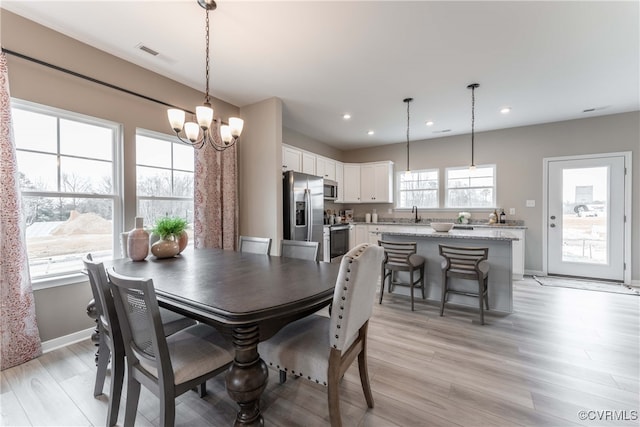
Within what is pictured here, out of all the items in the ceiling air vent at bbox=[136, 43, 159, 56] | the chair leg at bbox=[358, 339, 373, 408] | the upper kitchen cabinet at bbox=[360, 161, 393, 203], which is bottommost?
the chair leg at bbox=[358, 339, 373, 408]

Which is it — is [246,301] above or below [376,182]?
below

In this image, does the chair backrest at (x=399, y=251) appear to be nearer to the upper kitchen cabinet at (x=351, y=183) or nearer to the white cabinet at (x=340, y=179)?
the white cabinet at (x=340, y=179)

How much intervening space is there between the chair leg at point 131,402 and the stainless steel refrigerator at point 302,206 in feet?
8.51

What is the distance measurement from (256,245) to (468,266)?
7.46 ft

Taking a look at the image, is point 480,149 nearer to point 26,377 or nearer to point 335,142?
point 335,142

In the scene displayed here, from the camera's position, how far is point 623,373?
193cm

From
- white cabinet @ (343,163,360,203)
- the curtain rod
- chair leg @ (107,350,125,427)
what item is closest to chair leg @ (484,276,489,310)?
chair leg @ (107,350,125,427)

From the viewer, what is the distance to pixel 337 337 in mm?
1265

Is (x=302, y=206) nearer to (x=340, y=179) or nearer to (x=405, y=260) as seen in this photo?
(x=405, y=260)

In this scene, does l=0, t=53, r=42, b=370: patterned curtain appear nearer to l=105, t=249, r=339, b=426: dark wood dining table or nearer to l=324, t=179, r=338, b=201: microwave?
l=105, t=249, r=339, b=426: dark wood dining table

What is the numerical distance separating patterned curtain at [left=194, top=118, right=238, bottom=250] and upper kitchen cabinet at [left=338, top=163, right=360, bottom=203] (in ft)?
9.87

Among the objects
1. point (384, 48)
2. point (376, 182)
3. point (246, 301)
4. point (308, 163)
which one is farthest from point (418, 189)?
point (246, 301)

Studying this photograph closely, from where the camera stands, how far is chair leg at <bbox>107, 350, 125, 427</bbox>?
4.76ft

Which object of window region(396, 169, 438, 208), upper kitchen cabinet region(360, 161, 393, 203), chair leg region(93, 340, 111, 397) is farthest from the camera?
upper kitchen cabinet region(360, 161, 393, 203)
